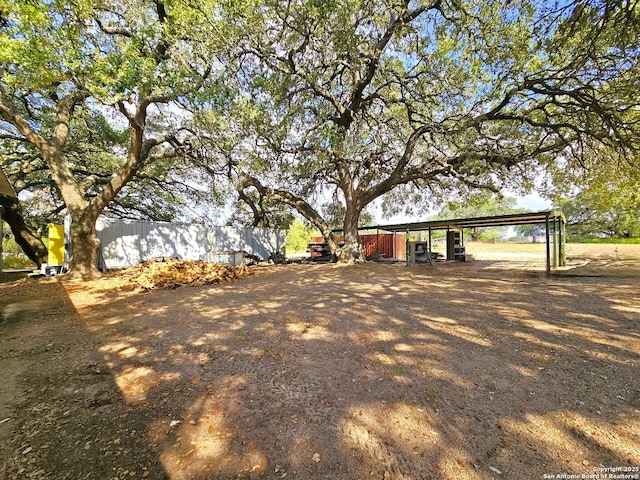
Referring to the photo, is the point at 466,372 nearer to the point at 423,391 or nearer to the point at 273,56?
the point at 423,391

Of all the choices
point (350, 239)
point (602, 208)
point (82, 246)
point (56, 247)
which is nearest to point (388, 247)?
point (350, 239)

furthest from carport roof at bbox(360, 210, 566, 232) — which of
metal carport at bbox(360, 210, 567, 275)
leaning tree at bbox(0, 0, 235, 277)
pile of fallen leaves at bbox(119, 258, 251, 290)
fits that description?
leaning tree at bbox(0, 0, 235, 277)

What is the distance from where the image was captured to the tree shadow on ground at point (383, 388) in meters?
1.53

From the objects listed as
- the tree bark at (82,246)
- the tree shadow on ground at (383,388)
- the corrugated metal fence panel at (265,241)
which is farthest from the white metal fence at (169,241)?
the tree shadow on ground at (383,388)

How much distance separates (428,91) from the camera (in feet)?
29.1

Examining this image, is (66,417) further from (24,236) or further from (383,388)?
(24,236)

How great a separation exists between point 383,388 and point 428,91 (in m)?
9.48

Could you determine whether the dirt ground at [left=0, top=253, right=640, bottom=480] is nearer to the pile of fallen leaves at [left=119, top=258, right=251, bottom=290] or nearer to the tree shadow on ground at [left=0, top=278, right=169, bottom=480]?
the tree shadow on ground at [left=0, top=278, right=169, bottom=480]

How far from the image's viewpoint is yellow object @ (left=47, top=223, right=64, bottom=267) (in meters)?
9.20

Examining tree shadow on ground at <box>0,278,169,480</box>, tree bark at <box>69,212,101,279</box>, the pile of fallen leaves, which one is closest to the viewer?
tree shadow on ground at <box>0,278,169,480</box>

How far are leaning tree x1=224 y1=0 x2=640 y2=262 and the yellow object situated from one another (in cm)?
626

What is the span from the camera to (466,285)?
22.6 feet

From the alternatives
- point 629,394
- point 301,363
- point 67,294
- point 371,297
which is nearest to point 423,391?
point 301,363

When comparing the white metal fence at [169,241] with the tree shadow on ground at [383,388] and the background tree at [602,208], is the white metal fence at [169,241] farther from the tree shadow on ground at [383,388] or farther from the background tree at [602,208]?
the background tree at [602,208]
